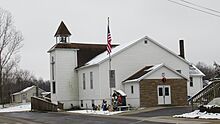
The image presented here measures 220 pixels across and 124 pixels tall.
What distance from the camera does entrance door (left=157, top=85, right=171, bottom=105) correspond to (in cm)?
4444

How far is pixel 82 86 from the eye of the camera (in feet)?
172

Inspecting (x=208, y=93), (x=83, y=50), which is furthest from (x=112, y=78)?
(x=208, y=93)

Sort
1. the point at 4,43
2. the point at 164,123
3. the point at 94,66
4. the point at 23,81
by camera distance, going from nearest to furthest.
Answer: the point at 164,123, the point at 94,66, the point at 4,43, the point at 23,81

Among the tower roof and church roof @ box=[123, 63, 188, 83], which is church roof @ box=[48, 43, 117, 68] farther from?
church roof @ box=[123, 63, 188, 83]

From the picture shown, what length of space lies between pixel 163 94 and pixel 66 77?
47.8 feet

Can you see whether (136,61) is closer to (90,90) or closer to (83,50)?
(90,90)

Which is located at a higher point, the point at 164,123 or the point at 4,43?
the point at 4,43

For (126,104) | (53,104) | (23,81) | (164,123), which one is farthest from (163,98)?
(23,81)

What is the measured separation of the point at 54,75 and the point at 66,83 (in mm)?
2052

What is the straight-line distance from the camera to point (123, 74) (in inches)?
1892

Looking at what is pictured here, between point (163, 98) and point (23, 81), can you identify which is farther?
point (23, 81)

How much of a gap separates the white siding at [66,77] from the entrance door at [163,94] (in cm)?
1355

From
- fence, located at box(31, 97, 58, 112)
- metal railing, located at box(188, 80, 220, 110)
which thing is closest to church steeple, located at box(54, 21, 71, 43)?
fence, located at box(31, 97, 58, 112)

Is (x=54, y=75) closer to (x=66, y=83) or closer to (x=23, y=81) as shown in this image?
(x=66, y=83)
